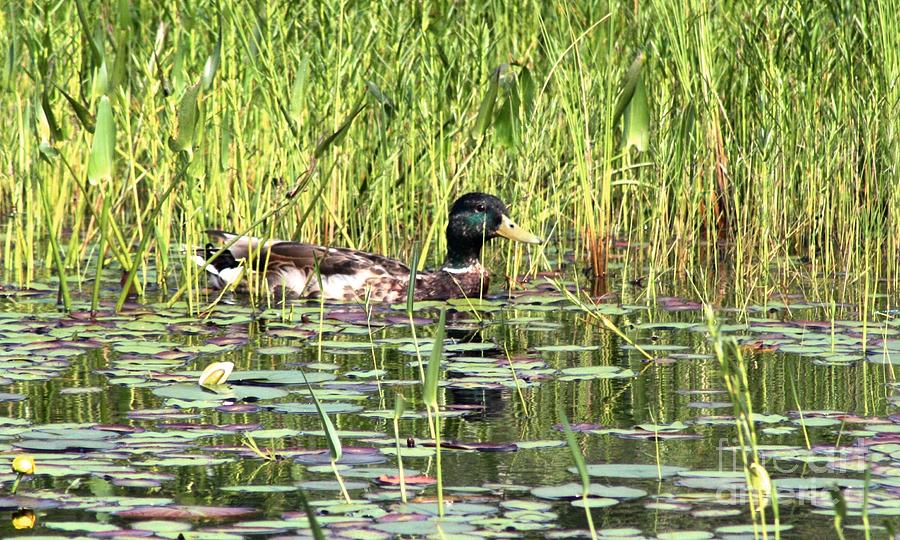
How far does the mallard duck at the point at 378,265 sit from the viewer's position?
7809mm

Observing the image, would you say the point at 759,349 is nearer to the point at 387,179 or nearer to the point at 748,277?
the point at 748,277

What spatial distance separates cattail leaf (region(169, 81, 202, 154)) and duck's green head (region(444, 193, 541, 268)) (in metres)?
2.25

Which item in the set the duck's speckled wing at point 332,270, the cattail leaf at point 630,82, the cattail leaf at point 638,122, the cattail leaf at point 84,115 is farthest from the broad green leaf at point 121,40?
the cattail leaf at point 638,122

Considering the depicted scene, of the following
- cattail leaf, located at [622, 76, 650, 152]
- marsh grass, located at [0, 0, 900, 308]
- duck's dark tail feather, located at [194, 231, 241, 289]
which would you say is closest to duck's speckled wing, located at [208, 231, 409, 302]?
duck's dark tail feather, located at [194, 231, 241, 289]

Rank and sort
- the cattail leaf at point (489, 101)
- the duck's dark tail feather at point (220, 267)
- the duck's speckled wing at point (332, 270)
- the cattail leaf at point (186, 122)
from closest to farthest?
the cattail leaf at point (186, 122) → the cattail leaf at point (489, 101) → the duck's speckled wing at point (332, 270) → the duck's dark tail feather at point (220, 267)

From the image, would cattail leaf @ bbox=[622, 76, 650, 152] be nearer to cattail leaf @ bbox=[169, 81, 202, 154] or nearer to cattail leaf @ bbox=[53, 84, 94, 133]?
cattail leaf @ bbox=[169, 81, 202, 154]

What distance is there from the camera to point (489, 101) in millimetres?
7008

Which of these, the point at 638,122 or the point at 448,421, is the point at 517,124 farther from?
the point at 448,421

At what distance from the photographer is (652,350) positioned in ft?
20.0

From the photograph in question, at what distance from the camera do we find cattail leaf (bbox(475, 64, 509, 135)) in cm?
693

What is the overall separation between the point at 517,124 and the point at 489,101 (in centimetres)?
105

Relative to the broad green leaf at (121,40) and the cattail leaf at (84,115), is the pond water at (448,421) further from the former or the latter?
the broad green leaf at (121,40)

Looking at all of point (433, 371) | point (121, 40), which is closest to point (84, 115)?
point (121, 40)

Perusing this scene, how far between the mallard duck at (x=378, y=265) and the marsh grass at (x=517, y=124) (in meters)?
0.18
